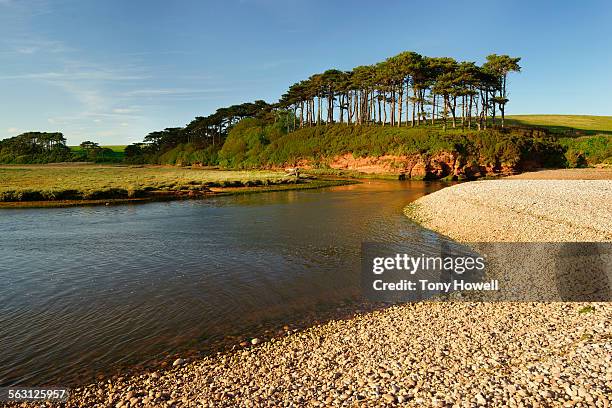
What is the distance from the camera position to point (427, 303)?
12594 mm

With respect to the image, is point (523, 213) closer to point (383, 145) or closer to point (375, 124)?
point (383, 145)

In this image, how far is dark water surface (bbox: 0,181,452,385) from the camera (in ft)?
34.5

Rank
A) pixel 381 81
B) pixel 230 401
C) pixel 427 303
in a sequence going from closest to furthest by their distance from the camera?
pixel 230 401 → pixel 427 303 → pixel 381 81

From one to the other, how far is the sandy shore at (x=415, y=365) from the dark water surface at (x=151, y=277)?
216 cm

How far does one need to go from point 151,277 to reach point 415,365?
42.9ft

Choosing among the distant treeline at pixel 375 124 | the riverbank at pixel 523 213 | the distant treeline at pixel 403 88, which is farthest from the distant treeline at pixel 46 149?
the riverbank at pixel 523 213

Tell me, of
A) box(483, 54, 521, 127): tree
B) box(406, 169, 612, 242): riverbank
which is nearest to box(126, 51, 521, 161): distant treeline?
box(483, 54, 521, 127): tree

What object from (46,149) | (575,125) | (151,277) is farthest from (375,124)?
(46,149)

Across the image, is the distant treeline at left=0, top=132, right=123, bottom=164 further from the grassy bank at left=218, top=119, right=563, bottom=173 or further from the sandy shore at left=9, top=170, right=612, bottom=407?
the sandy shore at left=9, top=170, right=612, bottom=407

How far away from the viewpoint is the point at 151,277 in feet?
54.3

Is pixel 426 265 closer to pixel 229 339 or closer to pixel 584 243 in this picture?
pixel 584 243

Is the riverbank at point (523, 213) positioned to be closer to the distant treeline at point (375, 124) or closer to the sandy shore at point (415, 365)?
the sandy shore at point (415, 365)

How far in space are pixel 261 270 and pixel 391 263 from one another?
6.94 metres

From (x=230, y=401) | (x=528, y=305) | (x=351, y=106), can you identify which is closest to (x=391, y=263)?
(x=528, y=305)
